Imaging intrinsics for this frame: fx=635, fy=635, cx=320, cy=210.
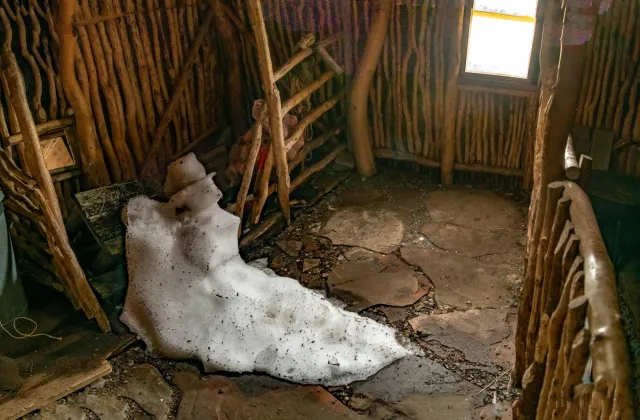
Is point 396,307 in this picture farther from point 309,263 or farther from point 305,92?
point 305,92

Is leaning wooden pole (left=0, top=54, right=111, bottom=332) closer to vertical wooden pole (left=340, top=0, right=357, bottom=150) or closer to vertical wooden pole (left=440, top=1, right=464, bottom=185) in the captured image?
vertical wooden pole (left=340, top=0, right=357, bottom=150)

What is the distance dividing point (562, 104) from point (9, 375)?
341 cm

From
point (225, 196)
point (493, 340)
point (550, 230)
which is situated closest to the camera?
point (550, 230)

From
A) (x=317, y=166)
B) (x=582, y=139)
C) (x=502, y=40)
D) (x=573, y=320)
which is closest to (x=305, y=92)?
(x=317, y=166)

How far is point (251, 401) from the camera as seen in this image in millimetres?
3822

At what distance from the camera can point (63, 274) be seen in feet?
13.9

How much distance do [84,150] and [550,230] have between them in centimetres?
349

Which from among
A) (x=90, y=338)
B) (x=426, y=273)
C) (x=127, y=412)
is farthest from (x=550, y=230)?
(x=90, y=338)

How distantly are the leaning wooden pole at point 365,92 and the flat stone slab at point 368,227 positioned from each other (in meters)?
0.55

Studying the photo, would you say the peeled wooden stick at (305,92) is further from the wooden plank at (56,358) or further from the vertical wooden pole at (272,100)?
the wooden plank at (56,358)

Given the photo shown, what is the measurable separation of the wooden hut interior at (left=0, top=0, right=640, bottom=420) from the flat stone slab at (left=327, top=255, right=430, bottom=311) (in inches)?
0.8

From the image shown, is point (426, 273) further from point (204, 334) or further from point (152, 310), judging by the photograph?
point (152, 310)

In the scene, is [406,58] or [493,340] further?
[406,58]

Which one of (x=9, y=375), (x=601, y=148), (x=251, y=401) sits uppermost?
(x=601, y=148)
